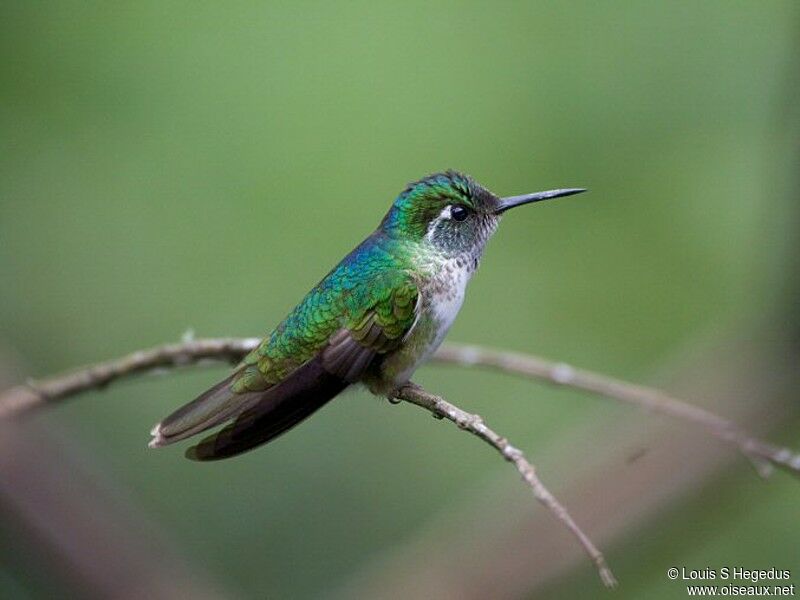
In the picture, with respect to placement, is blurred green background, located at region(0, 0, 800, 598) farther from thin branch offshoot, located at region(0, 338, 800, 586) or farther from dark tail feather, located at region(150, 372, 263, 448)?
dark tail feather, located at region(150, 372, 263, 448)

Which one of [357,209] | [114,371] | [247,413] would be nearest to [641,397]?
[247,413]

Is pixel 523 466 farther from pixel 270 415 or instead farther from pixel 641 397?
pixel 641 397

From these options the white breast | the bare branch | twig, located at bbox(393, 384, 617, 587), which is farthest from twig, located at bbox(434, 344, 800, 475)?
the bare branch

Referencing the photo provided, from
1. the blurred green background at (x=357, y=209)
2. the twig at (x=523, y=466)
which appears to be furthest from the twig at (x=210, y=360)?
the twig at (x=523, y=466)

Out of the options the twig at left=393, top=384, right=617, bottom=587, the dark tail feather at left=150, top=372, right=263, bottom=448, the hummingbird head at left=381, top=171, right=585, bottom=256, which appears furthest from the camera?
the hummingbird head at left=381, top=171, right=585, bottom=256

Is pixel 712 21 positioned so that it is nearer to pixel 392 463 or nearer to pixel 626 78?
pixel 626 78

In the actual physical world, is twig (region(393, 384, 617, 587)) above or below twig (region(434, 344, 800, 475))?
above

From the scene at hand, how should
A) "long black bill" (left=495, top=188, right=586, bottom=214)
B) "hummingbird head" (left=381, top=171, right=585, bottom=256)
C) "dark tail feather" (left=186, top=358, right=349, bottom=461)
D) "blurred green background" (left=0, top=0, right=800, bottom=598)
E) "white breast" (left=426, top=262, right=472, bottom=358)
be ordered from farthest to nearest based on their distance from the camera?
"blurred green background" (left=0, top=0, right=800, bottom=598) → "hummingbird head" (left=381, top=171, right=585, bottom=256) → "white breast" (left=426, top=262, right=472, bottom=358) → "long black bill" (left=495, top=188, right=586, bottom=214) → "dark tail feather" (left=186, top=358, right=349, bottom=461)
